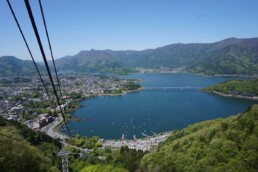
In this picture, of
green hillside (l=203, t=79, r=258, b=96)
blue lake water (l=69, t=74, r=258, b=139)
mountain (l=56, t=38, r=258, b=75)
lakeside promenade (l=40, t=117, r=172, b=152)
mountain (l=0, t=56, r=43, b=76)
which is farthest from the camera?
mountain (l=0, t=56, r=43, b=76)

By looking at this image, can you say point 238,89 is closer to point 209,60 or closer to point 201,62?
point 209,60

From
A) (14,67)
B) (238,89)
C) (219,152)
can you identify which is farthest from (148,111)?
(14,67)

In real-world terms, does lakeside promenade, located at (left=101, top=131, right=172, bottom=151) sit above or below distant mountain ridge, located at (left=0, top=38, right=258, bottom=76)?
below

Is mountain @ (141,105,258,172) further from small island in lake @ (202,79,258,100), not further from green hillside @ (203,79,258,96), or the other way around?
green hillside @ (203,79,258,96)

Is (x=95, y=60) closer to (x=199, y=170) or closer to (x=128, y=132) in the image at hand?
(x=128, y=132)

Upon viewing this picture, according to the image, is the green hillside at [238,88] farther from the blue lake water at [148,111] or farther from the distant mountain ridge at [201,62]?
the distant mountain ridge at [201,62]

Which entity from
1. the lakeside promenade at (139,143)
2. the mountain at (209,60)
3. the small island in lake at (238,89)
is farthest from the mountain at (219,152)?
the mountain at (209,60)

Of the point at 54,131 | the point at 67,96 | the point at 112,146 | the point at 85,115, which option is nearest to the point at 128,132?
the point at 112,146

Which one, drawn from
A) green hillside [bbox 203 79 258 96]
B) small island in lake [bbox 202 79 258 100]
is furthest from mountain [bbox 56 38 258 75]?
small island in lake [bbox 202 79 258 100]
